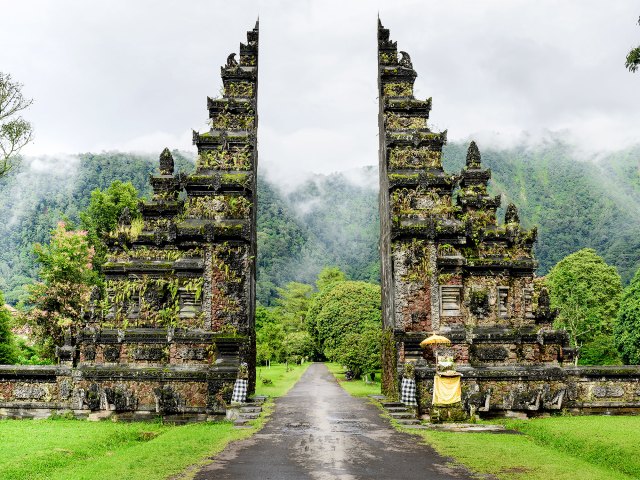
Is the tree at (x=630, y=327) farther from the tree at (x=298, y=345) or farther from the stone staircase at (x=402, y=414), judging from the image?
the tree at (x=298, y=345)

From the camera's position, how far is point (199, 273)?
21.4 metres

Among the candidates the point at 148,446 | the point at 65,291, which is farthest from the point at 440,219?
the point at 65,291

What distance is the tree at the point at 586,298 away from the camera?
151ft

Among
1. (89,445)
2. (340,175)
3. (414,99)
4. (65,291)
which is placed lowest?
(89,445)

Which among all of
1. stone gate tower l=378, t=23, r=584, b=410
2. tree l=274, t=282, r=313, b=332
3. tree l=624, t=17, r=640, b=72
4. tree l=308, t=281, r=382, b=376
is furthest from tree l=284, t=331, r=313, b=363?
tree l=624, t=17, r=640, b=72

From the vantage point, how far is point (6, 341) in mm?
29969

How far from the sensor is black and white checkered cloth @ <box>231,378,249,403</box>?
17.8m

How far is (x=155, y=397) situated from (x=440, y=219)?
472 inches

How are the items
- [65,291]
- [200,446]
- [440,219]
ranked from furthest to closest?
[65,291] < [440,219] < [200,446]

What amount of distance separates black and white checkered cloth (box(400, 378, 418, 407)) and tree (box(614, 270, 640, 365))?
69.3ft

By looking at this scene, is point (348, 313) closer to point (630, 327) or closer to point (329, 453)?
point (630, 327)

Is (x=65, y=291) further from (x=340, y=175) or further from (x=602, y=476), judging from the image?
(x=340, y=175)

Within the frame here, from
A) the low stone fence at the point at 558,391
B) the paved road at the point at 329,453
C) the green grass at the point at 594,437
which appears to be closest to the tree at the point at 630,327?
the low stone fence at the point at 558,391

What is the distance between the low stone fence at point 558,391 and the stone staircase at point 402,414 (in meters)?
1.38
